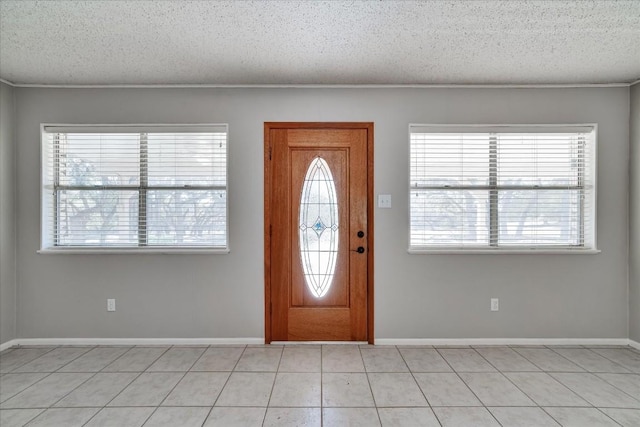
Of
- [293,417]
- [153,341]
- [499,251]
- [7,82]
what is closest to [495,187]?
[499,251]

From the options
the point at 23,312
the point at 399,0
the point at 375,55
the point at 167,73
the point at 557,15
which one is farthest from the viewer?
the point at 23,312

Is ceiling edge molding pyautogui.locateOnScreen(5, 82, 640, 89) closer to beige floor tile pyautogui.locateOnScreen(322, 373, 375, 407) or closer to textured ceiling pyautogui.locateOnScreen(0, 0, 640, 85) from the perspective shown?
textured ceiling pyautogui.locateOnScreen(0, 0, 640, 85)

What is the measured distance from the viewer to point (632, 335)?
10.6 feet

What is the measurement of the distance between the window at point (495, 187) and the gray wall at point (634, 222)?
37 centimetres

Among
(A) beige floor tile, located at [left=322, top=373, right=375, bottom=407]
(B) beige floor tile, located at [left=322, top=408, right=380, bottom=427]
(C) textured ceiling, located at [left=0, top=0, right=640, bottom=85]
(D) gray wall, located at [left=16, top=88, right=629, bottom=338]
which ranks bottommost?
(B) beige floor tile, located at [left=322, top=408, right=380, bottom=427]

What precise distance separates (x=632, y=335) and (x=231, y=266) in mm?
3984

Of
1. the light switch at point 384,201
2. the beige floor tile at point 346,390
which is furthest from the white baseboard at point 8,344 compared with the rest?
the light switch at point 384,201

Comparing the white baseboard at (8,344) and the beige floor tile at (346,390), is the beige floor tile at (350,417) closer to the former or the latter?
the beige floor tile at (346,390)

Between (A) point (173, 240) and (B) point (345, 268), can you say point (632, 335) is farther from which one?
(A) point (173, 240)

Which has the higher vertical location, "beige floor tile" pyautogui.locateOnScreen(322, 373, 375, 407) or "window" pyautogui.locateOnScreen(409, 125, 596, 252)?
"window" pyautogui.locateOnScreen(409, 125, 596, 252)

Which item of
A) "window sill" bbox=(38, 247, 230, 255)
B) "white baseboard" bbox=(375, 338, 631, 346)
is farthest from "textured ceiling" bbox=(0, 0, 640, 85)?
"white baseboard" bbox=(375, 338, 631, 346)

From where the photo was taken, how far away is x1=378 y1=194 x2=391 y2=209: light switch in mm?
3289

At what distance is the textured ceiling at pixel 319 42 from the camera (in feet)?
6.83

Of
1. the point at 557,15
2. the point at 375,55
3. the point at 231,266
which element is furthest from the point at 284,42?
the point at 231,266
